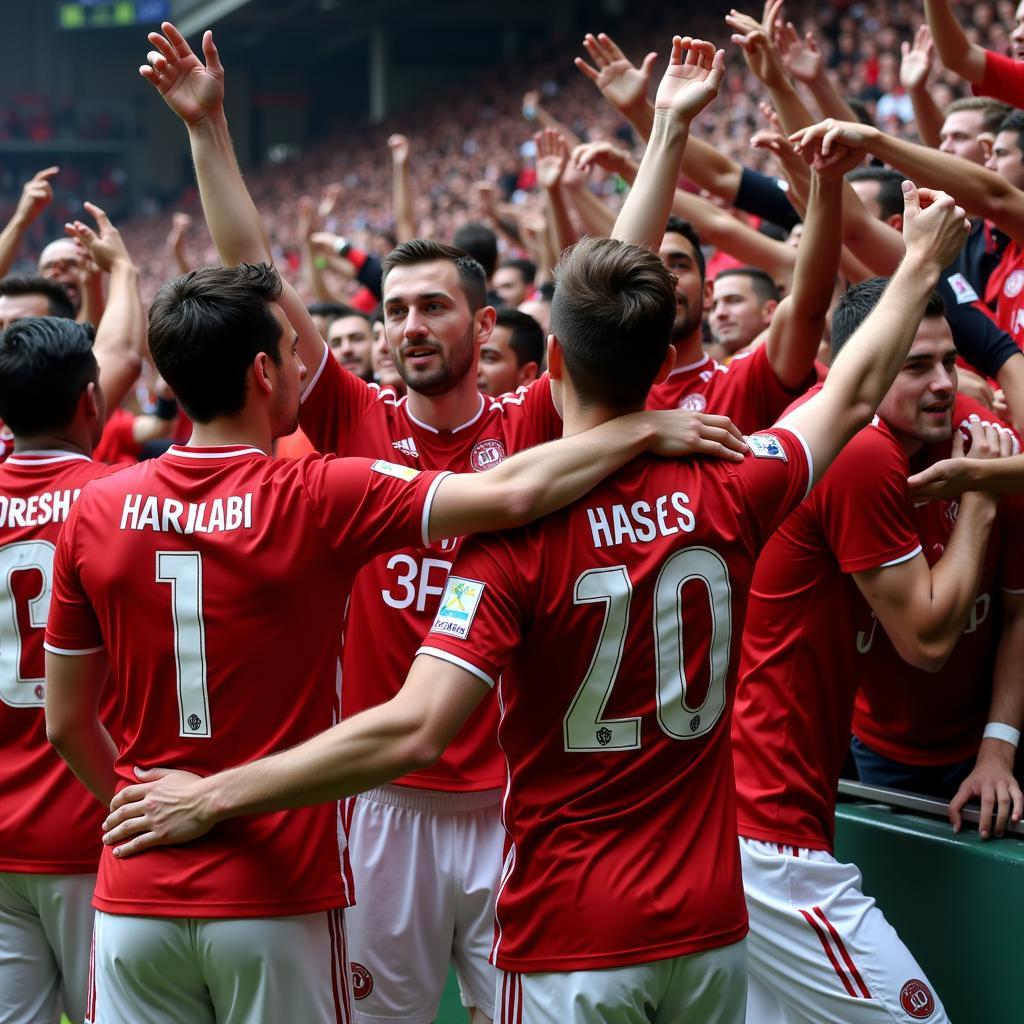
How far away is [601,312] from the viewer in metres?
2.57

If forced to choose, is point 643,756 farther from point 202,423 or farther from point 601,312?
point 202,423

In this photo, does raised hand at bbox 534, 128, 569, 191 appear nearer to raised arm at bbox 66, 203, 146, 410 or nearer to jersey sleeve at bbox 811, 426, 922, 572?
raised arm at bbox 66, 203, 146, 410

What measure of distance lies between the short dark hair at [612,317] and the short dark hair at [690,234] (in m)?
2.36

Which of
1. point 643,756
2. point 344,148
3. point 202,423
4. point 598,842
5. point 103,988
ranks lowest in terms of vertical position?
point 103,988

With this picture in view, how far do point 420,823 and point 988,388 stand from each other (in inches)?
87.7

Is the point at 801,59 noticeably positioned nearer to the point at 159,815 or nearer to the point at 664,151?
the point at 664,151

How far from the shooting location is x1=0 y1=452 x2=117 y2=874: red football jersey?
140 inches

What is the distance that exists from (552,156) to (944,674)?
3139 millimetres

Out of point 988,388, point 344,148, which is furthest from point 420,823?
point 344,148

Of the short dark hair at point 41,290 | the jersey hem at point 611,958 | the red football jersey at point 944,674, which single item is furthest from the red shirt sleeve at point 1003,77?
the jersey hem at point 611,958

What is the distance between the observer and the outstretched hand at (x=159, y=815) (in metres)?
2.62

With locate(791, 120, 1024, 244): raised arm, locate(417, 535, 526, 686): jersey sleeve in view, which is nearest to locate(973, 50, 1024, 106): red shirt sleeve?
locate(791, 120, 1024, 244): raised arm

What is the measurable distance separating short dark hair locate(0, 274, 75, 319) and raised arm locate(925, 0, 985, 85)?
3337mm

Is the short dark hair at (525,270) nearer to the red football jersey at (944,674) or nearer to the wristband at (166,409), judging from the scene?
the wristband at (166,409)
